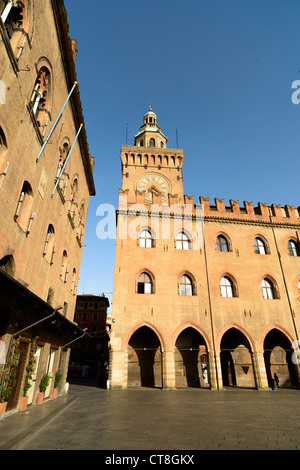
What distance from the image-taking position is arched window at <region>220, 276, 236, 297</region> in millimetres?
20398

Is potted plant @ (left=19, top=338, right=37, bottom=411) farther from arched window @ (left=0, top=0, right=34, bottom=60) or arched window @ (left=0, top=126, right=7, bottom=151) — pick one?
arched window @ (left=0, top=0, right=34, bottom=60)

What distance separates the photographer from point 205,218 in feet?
73.4

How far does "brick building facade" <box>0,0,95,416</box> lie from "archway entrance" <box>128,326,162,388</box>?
212 inches

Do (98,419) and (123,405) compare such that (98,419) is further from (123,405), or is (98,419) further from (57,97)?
(57,97)

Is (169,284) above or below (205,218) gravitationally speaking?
below

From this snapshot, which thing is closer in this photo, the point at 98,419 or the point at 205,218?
the point at 98,419

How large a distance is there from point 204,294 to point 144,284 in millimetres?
4623

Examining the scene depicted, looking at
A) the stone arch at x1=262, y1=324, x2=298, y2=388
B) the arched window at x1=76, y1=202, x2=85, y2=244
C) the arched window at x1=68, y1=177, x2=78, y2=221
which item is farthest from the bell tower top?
the stone arch at x1=262, y1=324, x2=298, y2=388

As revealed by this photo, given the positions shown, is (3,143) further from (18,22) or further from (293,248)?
(293,248)

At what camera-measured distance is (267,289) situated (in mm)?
21188

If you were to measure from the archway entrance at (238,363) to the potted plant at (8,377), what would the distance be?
16.0m

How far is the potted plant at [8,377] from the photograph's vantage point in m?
7.56
